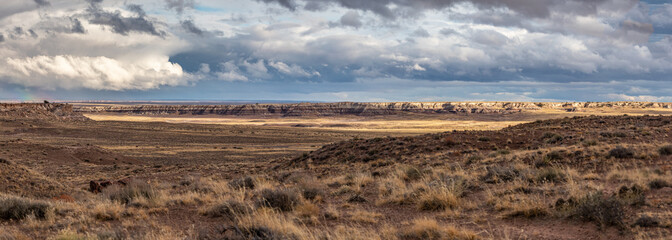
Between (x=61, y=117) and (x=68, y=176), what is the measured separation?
71361mm

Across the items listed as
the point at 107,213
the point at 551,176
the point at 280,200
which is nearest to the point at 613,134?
the point at 551,176

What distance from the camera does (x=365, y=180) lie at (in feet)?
46.8

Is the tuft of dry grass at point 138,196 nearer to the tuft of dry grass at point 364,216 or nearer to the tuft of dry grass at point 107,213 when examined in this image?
the tuft of dry grass at point 107,213

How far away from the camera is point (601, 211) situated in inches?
290

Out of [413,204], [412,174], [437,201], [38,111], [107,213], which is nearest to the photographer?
[107,213]

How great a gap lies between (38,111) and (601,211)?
98.7m

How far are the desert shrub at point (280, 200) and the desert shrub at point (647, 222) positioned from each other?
6536 mm

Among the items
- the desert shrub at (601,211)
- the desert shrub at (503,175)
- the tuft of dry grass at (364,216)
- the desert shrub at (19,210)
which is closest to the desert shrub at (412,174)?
the desert shrub at (503,175)

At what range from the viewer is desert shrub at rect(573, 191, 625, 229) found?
7215mm

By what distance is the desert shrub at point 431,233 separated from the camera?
702 cm

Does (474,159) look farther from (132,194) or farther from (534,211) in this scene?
(132,194)

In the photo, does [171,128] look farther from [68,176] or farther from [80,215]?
[80,215]

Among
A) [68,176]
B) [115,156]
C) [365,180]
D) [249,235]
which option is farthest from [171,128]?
[249,235]

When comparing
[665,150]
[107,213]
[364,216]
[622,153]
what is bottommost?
[107,213]
